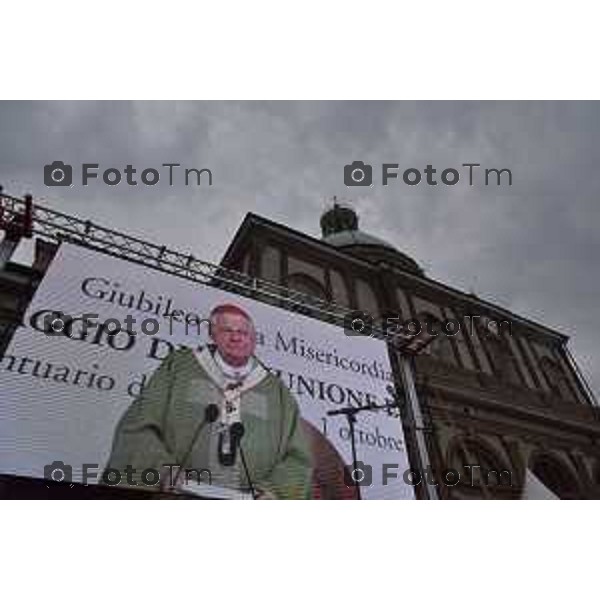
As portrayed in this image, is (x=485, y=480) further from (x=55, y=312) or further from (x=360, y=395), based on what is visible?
(x=55, y=312)

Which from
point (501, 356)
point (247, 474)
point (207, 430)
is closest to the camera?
point (247, 474)

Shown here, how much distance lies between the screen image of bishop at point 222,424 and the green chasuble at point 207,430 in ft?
0.05

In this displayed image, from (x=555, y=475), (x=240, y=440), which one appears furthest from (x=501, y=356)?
(x=240, y=440)

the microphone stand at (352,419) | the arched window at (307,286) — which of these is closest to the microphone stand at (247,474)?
the microphone stand at (352,419)

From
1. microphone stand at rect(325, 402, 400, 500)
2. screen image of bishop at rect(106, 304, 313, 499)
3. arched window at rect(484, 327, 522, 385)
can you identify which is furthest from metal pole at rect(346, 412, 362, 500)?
arched window at rect(484, 327, 522, 385)

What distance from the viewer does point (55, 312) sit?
28.3 feet

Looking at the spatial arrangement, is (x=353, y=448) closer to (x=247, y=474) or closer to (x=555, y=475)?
(x=247, y=474)

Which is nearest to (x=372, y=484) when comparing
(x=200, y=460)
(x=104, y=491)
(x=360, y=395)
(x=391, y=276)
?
(x=360, y=395)

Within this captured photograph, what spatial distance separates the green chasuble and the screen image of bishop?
0.01m

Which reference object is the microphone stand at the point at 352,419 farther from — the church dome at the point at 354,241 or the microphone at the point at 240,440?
the church dome at the point at 354,241

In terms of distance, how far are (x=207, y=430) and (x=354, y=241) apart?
46.3ft

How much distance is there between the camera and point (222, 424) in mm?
9016

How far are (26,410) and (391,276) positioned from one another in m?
11.2

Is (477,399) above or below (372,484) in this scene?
above
